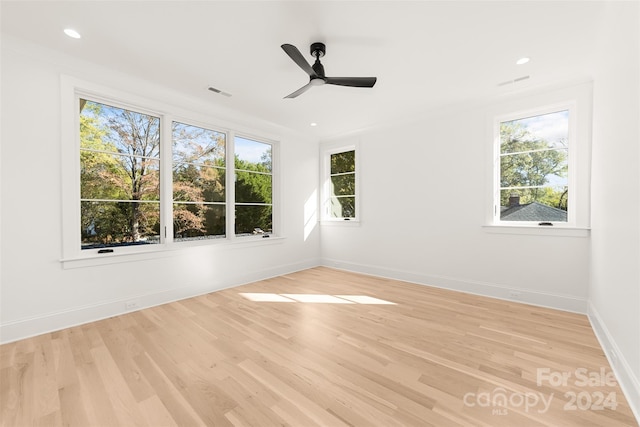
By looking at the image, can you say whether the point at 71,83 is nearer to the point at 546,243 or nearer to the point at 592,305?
the point at 546,243

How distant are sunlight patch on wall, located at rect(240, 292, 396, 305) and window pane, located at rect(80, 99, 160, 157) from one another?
236cm

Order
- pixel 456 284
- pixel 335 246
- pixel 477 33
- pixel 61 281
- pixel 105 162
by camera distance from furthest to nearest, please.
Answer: pixel 335 246 < pixel 456 284 < pixel 105 162 < pixel 61 281 < pixel 477 33

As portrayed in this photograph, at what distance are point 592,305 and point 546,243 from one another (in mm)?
778

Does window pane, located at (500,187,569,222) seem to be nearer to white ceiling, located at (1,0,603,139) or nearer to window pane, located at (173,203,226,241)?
white ceiling, located at (1,0,603,139)

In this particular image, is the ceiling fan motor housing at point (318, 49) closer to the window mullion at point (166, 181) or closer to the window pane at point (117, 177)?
the window mullion at point (166, 181)

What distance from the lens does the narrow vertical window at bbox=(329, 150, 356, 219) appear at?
17.6ft

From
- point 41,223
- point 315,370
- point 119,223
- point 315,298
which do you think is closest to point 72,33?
point 41,223

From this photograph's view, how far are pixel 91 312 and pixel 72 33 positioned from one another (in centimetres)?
274

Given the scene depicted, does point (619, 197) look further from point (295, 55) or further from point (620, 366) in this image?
point (295, 55)

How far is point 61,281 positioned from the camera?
2703mm

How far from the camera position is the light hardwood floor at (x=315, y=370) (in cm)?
154

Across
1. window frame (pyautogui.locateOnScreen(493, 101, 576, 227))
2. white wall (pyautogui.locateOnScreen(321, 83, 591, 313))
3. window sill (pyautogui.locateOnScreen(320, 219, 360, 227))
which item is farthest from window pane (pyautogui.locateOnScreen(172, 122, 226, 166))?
window frame (pyautogui.locateOnScreen(493, 101, 576, 227))

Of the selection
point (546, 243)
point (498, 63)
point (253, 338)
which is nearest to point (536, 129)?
point (498, 63)

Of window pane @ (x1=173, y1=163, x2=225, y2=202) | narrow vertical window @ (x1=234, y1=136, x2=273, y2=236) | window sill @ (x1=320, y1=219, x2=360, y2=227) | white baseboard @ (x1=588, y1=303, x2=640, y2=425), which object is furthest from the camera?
window sill @ (x1=320, y1=219, x2=360, y2=227)
